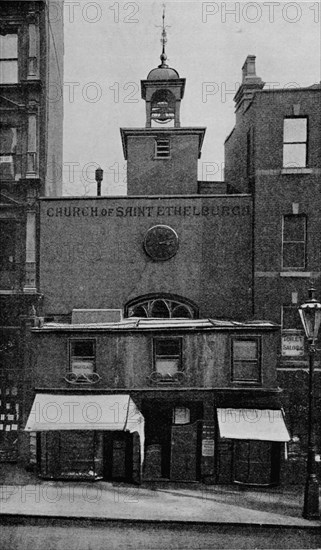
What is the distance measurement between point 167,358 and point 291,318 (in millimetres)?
5236

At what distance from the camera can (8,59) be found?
22.2 metres

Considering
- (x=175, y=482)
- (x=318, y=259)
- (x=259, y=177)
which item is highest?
(x=259, y=177)

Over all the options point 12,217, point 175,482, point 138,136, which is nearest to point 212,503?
point 175,482

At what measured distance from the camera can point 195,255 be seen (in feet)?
71.5

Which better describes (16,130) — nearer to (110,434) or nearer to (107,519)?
(110,434)

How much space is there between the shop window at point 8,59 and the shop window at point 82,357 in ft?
37.6

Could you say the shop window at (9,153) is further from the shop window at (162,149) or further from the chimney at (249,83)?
the chimney at (249,83)

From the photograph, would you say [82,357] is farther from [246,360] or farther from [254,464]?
[254,464]

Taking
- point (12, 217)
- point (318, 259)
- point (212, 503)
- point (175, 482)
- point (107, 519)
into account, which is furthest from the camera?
point (12, 217)

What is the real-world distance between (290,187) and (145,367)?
349 inches

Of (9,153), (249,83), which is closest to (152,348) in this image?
(9,153)

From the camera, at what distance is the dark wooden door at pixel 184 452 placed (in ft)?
61.0

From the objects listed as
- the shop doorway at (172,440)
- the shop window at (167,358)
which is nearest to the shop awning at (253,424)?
the shop doorway at (172,440)

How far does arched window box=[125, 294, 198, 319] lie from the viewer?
21.6 m
